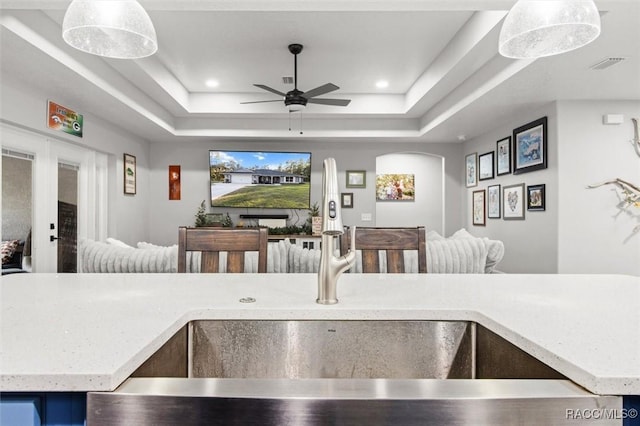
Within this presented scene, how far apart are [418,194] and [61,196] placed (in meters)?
6.43

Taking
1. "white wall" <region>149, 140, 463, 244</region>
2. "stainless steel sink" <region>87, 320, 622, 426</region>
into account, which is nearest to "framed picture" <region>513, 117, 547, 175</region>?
"white wall" <region>149, 140, 463, 244</region>

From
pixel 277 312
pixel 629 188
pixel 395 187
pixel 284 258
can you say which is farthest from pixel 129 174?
pixel 629 188

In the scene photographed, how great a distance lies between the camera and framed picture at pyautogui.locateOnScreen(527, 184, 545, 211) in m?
4.39

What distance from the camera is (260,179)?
6.35 meters

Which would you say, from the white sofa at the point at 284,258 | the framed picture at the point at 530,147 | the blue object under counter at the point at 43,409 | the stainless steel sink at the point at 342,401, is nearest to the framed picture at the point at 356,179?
the framed picture at the point at 530,147

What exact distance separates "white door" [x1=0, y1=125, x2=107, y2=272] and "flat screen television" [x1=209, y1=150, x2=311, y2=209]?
1.71 m

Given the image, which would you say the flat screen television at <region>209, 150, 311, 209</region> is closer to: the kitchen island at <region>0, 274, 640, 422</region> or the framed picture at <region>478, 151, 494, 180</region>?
the framed picture at <region>478, 151, 494, 180</region>

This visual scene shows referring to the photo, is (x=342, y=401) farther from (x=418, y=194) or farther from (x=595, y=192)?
(x=418, y=194)

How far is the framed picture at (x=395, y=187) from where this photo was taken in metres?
8.35

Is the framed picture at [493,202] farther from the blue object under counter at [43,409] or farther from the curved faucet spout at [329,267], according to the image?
the blue object under counter at [43,409]

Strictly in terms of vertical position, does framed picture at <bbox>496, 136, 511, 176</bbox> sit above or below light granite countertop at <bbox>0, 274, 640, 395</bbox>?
above

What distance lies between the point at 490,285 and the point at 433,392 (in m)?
0.78

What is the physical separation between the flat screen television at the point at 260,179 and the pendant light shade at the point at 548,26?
16.1ft

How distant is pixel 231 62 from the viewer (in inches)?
173
